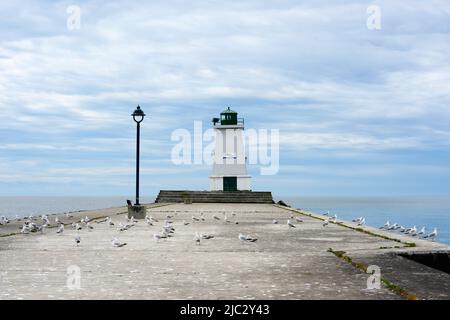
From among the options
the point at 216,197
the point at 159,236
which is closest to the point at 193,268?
the point at 159,236

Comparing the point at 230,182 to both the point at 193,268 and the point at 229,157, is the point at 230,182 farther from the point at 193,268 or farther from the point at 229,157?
the point at 193,268

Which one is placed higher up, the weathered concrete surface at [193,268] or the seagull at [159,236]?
the seagull at [159,236]

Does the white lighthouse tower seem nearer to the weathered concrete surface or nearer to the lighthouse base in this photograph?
the lighthouse base

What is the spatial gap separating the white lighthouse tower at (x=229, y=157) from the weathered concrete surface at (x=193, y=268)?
171ft

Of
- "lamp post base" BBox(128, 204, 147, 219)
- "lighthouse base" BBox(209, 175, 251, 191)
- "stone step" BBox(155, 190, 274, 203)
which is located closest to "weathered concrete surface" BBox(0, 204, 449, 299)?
"lamp post base" BBox(128, 204, 147, 219)

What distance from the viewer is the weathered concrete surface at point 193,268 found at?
8.75 meters

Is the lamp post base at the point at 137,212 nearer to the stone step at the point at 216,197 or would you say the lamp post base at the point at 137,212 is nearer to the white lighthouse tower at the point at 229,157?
the stone step at the point at 216,197

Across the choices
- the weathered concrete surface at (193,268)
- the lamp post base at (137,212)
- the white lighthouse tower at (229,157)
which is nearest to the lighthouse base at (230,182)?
the white lighthouse tower at (229,157)

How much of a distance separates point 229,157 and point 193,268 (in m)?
60.2

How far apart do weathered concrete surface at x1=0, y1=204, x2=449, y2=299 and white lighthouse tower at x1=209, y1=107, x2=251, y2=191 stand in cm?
5215
